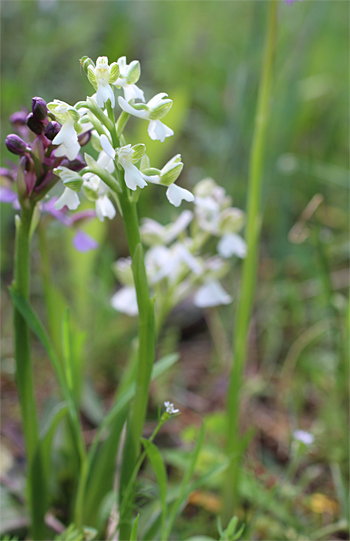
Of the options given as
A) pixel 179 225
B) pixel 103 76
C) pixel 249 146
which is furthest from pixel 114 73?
pixel 249 146

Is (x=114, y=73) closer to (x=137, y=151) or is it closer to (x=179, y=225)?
(x=137, y=151)

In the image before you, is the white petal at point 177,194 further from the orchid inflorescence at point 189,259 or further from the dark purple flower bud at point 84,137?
the orchid inflorescence at point 189,259

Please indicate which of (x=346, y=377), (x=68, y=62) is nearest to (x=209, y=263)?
(x=346, y=377)

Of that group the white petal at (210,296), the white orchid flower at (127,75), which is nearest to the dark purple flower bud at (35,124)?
the white orchid flower at (127,75)

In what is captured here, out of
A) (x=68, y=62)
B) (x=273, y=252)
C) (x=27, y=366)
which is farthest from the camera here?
(x=68, y=62)

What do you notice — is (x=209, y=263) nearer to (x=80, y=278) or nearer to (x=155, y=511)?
(x=155, y=511)
